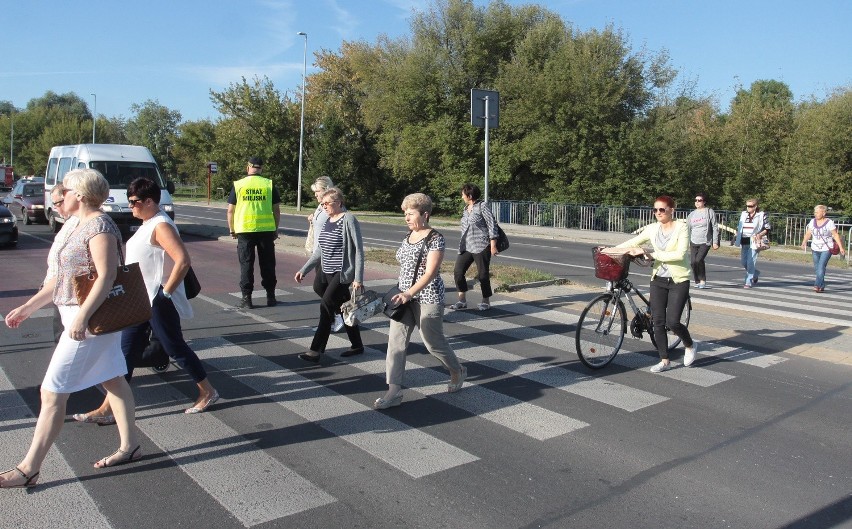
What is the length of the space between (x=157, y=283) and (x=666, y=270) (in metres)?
4.55

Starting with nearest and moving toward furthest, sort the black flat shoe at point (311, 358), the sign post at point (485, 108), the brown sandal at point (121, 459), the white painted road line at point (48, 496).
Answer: the white painted road line at point (48, 496), the brown sandal at point (121, 459), the black flat shoe at point (311, 358), the sign post at point (485, 108)

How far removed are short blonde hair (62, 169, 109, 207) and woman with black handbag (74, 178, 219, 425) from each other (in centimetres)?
93

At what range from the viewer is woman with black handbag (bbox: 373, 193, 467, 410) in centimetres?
548

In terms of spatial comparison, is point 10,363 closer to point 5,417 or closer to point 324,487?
point 5,417

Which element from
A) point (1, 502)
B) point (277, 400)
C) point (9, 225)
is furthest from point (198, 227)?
point (1, 502)

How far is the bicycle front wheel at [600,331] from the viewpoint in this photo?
268 inches

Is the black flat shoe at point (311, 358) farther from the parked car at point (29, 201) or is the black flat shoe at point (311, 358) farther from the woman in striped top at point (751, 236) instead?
the parked car at point (29, 201)

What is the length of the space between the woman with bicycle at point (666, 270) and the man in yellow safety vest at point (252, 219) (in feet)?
15.3

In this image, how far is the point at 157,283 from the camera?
17.2 feet

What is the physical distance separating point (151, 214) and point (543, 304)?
21.2ft

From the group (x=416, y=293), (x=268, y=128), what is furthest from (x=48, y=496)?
(x=268, y=128)

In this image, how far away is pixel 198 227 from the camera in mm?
22453

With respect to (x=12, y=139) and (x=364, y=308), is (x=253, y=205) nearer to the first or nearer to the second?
(x=364, y=308)

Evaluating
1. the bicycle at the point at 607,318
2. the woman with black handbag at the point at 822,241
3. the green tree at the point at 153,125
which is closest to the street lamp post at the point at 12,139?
the green tree at the point at 153,125
